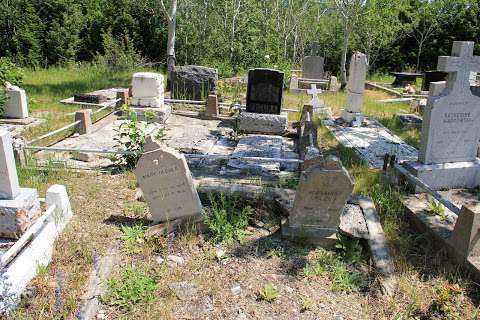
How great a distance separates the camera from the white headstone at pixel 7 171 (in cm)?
365

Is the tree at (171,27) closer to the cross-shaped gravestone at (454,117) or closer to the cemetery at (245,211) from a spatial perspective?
the cemetery at (245,211)

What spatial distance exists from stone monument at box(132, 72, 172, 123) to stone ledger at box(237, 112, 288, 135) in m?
2.04

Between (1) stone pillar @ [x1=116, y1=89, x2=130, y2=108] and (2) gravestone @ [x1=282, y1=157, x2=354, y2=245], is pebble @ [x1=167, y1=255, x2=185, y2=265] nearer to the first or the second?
(2) gravestone @ [x1=282, y1=157, x2=354, y2=245]

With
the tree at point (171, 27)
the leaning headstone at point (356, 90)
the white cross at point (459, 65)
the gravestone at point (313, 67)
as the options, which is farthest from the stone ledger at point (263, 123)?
the gravestone at point (313, 67)

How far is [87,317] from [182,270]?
37.8 inches

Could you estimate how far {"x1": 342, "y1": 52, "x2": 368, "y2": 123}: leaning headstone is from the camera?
1055 cm

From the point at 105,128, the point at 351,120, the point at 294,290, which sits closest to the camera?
the point at 294,290

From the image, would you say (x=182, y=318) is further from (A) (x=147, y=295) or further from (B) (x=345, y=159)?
(B) (x=345, y=159)

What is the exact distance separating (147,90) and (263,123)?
120 inches

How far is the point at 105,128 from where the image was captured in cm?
901

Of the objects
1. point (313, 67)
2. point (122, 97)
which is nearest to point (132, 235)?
point (122, 97)

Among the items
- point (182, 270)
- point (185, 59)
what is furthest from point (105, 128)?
point (185, 59)

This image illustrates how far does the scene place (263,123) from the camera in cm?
942

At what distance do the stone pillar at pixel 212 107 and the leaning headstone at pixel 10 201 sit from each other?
22.9 ft
